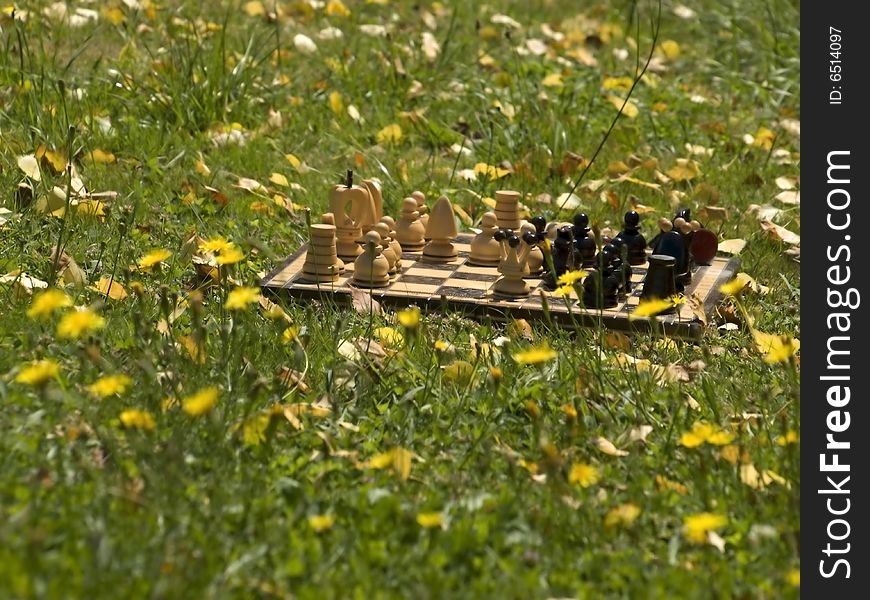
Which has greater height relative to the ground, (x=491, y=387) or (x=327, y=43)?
(x=327, y=43)

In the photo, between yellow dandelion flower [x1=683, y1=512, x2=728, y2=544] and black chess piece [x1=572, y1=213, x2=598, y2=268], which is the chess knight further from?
yellow dandelion flower [x1=683, y1=512, x2=728, y2=544]

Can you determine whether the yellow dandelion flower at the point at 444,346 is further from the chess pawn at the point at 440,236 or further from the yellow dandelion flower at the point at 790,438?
the yellow dandelion flower at the point at 790,438

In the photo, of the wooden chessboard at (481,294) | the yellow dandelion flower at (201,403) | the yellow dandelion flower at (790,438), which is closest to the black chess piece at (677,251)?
the wooden chessboard at (481,294)

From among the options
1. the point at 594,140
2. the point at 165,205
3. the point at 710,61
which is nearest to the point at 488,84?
the point at 594,140

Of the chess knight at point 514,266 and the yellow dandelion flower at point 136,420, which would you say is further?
the chess knight at point 514,266

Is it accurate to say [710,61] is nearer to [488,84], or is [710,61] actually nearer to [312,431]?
[488,84]

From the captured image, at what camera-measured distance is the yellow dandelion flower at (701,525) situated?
2576 mm

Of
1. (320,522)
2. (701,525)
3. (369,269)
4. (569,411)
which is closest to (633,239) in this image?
(369,269)

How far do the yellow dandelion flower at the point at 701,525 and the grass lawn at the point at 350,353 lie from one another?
13 mm

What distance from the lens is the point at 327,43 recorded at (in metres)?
6.55

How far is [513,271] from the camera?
4.04 m

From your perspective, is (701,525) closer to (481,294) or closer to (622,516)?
(622,516)

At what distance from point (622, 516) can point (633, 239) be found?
1.74 metres

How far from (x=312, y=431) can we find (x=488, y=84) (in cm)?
339
